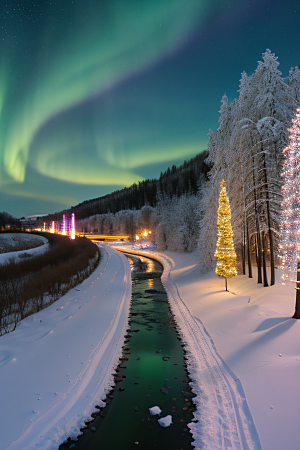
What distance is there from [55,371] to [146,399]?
322cm

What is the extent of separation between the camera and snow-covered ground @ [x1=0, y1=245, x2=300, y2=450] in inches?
223

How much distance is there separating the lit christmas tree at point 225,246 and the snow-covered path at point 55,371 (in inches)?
318

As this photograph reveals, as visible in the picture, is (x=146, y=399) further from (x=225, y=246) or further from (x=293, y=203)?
(x=225, y=246)

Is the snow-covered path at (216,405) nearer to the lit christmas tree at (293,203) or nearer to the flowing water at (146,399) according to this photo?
the flowing water at (146,399)

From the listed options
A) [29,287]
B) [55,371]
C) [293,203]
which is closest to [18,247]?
[29,287]

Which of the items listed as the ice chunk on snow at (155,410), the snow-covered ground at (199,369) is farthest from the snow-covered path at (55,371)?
the ice chunk on snow at (155,410)

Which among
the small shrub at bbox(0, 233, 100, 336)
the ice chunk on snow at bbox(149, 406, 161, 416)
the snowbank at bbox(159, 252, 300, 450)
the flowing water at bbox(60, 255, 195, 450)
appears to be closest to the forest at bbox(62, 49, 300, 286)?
the snowbank at bbox(159, 252, 300, 450)

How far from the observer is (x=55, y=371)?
807cm

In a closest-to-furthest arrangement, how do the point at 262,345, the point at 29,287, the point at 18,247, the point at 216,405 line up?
the point at 216,405 < the point at 262,345 < the point at 29,287 < the point at 18,247

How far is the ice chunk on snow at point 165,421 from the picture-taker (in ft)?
Result: 20.6

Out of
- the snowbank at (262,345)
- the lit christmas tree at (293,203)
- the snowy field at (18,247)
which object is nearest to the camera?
the snowbank at (262,345)

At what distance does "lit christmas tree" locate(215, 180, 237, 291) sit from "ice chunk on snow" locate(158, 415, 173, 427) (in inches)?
470

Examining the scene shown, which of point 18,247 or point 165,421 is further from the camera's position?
point 18,247

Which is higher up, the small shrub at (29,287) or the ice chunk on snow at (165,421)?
the small shrub at (29,287)
